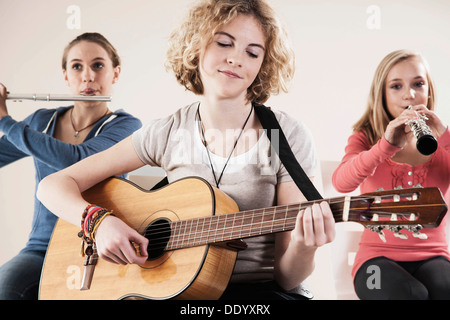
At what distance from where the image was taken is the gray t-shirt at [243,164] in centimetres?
136

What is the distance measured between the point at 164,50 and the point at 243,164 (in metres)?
0.82

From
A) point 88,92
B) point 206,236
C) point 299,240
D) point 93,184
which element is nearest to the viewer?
point 299,240

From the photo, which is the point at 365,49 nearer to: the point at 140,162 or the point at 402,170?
the point at 402,170

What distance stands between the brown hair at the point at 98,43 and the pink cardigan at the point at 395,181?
3.18 ft

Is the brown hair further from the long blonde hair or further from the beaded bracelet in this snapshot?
the long blonde hair

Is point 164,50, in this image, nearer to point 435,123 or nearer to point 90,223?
point 90,223

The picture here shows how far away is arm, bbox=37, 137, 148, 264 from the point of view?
1.27 metres

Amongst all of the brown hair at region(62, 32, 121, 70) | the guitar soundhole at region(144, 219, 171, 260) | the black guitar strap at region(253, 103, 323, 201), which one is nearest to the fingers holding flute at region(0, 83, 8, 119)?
the brown hair at region(62, 32, 121, 70)

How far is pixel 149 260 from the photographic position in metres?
1.28

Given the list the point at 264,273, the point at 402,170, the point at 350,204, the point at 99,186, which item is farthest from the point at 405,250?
the point at 99,186

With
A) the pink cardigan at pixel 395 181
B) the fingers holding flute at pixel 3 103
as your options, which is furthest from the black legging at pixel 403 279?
the fingers holding flute at pixel 3 103

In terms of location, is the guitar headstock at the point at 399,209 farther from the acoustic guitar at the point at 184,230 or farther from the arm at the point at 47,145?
the arm at the point at 47,145

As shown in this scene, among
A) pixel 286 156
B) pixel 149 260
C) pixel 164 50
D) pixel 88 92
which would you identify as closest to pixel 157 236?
pixel 149 260

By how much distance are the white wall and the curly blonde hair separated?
0.36 meters
